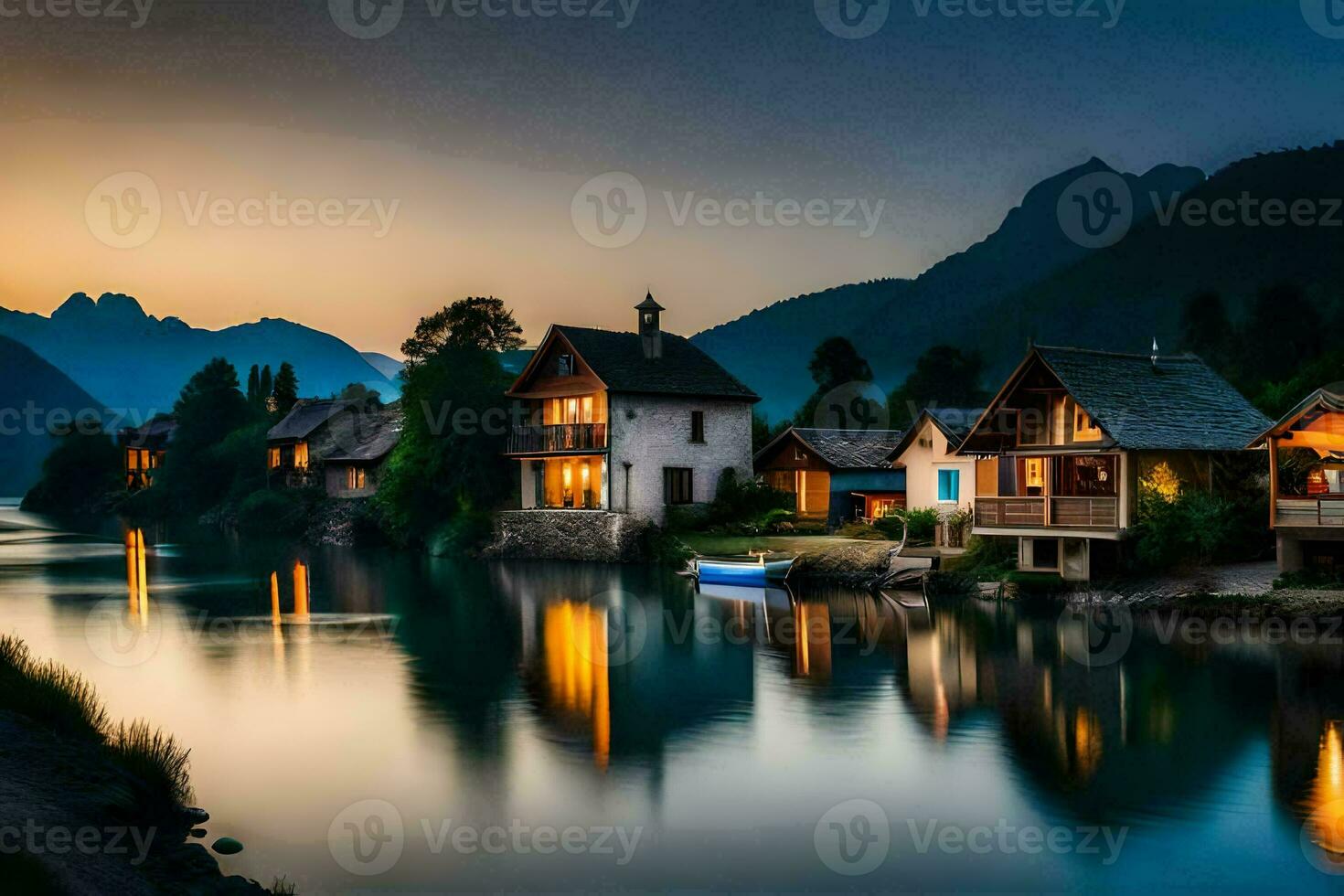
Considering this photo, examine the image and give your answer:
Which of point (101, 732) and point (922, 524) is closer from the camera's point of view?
point (101, 732)

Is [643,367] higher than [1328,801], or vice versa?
[643,367]

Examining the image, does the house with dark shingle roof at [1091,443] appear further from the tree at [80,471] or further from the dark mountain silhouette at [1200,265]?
the tree at [80,471]

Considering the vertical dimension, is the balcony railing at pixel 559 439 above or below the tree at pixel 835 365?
below

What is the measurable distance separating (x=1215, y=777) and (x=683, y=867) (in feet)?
28.1

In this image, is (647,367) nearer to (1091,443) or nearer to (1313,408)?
(1091,443)

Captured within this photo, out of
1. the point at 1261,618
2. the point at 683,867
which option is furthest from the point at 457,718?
the point at 1261,618

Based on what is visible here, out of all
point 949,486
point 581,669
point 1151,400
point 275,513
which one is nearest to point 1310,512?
point 1151,400

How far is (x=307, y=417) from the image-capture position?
92562mm

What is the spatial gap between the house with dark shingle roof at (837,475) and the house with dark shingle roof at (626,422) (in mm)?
3021

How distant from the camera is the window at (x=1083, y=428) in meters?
37.8

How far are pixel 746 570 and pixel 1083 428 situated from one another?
12765 mm

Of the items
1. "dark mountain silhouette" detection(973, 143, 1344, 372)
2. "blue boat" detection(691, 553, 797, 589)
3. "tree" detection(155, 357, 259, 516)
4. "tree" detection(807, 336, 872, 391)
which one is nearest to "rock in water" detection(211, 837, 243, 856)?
"blue boat" detection(691, 553, 797, 589)

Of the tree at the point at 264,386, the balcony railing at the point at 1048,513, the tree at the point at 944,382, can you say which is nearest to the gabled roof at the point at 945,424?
the balcony railing at the point at 1048,513

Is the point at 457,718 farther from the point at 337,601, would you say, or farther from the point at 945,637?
the point at 337,601
